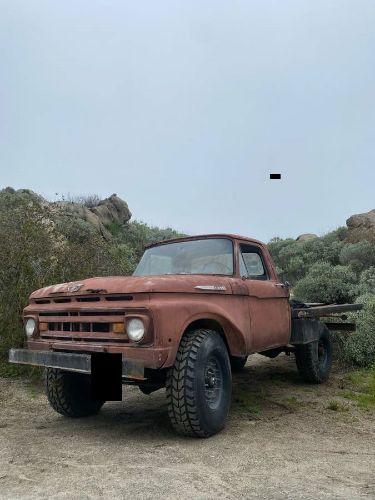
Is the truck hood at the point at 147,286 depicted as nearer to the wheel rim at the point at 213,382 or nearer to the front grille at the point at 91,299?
the front grille at the point at 91,299

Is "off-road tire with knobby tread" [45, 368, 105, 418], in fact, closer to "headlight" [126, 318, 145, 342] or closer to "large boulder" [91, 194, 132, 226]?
"headlight" [126, 318, 145, 342]

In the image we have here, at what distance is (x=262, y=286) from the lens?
5.55 meters

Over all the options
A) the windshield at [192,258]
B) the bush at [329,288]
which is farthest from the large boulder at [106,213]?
the windshield at [192,258]

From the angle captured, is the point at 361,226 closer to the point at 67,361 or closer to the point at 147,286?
the point at 147,286

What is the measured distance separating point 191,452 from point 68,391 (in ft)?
6.10

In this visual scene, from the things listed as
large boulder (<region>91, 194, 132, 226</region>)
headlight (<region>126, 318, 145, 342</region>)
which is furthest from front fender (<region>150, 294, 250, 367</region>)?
large boulder (<region>91, 194, 132, 226</region>)

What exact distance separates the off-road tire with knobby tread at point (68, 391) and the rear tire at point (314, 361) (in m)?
3.03

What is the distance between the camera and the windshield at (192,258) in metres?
5.34

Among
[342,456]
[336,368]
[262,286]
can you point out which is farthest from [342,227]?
[342,456]

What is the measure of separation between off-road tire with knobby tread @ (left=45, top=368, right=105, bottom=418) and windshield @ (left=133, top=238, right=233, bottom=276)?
1.40 metres

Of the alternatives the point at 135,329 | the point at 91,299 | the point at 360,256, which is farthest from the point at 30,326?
the point at 360,256

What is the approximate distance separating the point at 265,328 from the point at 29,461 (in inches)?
110

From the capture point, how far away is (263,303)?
5480 millimetres

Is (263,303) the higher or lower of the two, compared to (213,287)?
lower
